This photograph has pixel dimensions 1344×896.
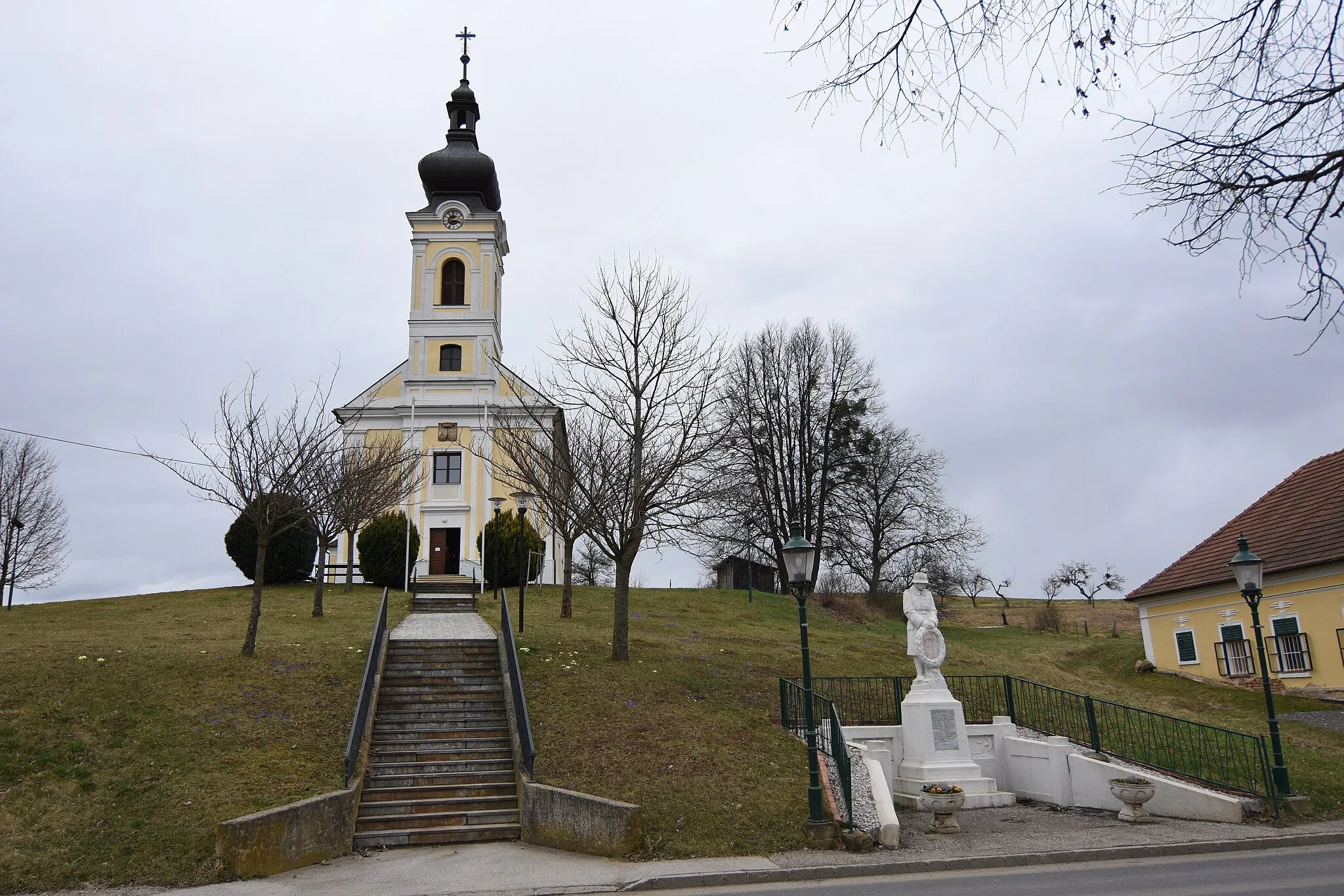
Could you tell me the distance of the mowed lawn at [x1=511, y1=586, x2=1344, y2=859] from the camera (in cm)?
1252

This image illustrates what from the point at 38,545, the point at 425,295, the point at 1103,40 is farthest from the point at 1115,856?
the point at 38,545

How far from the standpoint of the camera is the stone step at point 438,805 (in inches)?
494

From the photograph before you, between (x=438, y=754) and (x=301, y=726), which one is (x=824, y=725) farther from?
(x=301, y=726)

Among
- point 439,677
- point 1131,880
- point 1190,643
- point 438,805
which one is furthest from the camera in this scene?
point 1190,643

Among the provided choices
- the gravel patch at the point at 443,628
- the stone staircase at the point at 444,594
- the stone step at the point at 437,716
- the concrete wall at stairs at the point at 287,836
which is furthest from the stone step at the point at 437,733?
the stone staircase at the point at 444,594

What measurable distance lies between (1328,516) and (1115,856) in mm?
15389

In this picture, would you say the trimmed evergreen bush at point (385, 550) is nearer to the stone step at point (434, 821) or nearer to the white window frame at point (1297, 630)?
the stone step at point (434, 821)

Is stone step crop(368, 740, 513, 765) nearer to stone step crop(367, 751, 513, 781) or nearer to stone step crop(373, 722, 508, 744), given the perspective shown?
stone step crop(367, 751, 513, 781)

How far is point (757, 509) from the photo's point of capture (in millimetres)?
39094

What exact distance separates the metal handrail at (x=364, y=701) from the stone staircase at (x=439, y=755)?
1.34 ft

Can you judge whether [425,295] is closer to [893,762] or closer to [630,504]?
[630,504]

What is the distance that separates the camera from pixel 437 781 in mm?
13445

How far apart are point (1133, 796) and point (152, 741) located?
14.2m

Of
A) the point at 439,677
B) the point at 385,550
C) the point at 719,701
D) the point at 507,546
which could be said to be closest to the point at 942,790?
the point at 719,701
